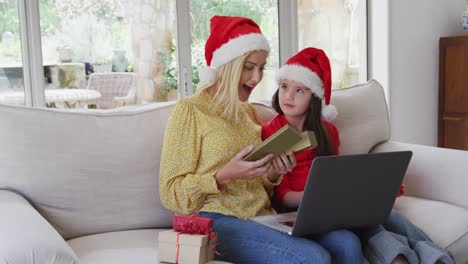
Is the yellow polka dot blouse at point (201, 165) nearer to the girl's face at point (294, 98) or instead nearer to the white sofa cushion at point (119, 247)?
the white sofa cushion at point (119, 247)

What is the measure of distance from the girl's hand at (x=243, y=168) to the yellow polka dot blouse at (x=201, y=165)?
2.0 inches

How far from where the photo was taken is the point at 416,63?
4.49 metres

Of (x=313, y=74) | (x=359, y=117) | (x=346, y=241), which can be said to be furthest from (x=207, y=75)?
(x=359, y=117)

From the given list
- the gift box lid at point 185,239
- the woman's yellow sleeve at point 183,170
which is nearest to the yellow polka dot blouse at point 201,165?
the woman's yellow sleeve at point 183,170

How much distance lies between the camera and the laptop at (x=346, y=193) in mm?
1608

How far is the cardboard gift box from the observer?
157 cm

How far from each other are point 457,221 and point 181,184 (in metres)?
0.90

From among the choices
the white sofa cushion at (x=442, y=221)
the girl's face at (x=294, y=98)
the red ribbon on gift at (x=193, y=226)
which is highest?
the girl's face at (x=294, y=98)

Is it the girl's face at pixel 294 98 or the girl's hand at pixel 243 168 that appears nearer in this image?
the girl's hand at pixel 243 168

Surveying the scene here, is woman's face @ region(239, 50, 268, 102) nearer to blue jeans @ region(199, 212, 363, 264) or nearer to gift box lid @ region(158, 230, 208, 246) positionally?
blue jeans @ region(199, 212, 363, 264)

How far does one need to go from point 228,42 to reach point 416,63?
2808 millimetres

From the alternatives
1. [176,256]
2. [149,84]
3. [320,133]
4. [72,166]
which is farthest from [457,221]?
[149,84]

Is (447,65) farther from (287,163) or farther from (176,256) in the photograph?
(176,256)

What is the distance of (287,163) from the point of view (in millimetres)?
1788
